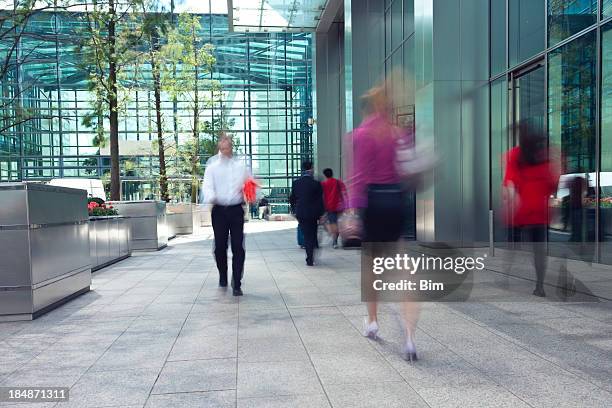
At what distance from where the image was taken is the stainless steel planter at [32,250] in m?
5.21

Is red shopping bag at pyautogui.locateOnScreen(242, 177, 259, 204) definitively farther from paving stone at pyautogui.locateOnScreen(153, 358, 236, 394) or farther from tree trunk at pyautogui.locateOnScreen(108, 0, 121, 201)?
tree trunk at pyautogui.locateOnScreen(108, 0, 121, 201)

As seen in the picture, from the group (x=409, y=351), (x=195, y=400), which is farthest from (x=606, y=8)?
(x=195, y=400)

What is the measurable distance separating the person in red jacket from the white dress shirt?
3.18 m

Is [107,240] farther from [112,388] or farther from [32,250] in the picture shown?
[112,388]

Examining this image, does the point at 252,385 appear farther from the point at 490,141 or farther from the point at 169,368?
the point at 490,141

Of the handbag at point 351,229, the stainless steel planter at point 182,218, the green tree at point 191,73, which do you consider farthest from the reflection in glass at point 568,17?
the stainless steel planter at point 182,218

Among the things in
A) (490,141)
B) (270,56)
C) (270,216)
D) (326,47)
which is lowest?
(270,216)

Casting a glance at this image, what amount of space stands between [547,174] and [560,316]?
5.18ft

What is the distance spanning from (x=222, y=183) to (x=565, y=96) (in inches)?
245

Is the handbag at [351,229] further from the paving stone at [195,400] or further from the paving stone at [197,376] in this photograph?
the paving stone at [195,400]

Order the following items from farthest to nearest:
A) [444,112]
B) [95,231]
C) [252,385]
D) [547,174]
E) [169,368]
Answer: [444,112] < [95,231] < [547,174] < [169,368] < [252,385]

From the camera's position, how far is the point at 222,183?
630 cm

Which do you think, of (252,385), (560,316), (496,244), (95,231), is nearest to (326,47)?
(496,244)

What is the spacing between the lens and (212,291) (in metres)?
6.86
